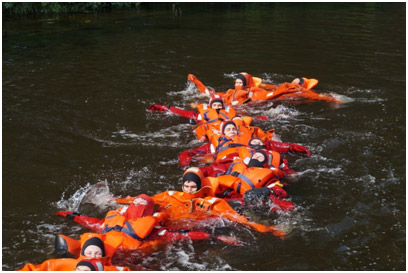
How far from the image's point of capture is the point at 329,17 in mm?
23453

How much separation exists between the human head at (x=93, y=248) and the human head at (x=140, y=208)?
2.64 ft

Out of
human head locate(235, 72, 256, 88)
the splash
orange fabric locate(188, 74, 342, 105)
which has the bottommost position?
the splash

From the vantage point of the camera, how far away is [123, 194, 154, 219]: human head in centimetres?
654

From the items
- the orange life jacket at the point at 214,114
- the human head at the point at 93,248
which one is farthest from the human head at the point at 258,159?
the human head at the point at 93,248

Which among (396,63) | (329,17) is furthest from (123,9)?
(396,63)

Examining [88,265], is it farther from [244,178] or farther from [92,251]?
[244,178]

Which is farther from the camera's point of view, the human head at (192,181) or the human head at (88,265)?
the human head at (192,181)

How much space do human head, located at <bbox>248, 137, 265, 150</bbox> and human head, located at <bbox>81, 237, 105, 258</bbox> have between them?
3716 millimetres

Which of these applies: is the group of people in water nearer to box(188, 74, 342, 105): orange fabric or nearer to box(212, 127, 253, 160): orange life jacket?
box(212, 127, 253, 160): orange life jacket

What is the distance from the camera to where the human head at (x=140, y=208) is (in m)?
6.54

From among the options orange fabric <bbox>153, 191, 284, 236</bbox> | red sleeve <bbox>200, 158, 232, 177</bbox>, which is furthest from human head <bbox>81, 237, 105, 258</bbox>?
red sleeve <bbox>200, 158, 232, 177</bbox>

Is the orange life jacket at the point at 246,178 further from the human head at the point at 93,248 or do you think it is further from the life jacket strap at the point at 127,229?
the human head at the point at 93,248

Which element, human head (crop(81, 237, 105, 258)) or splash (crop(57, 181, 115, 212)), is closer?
human head (crop(81, 237, 105, 258))

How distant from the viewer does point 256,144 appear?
347 inches
